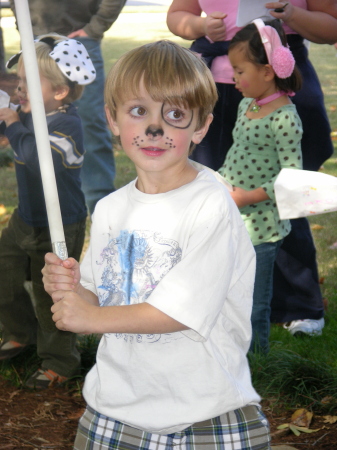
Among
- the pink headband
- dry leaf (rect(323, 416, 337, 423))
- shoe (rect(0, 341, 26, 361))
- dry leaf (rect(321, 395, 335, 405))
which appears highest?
the pink headband

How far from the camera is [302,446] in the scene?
3.05 meters

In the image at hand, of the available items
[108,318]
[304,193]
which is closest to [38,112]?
[108,318]

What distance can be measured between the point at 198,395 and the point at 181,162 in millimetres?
605

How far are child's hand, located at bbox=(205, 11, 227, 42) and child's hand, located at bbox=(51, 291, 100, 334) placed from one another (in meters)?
2.21

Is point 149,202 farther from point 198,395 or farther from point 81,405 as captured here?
point 81,405

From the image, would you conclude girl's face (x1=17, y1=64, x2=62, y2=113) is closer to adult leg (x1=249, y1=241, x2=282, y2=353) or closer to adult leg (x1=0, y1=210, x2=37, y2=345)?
adult leg (x1=0, y1=210, x2=37, y2=345)

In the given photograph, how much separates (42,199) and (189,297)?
1.91 metres

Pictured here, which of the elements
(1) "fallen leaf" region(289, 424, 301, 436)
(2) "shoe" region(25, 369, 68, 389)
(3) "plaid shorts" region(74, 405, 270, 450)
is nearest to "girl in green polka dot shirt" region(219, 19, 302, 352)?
(1) "fallen leaf" region(289, 424, 301, 436)

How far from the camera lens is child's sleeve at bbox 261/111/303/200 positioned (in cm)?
330

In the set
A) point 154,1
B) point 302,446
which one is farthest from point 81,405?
point 154,1

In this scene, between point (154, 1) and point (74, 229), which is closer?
point (74, 229)

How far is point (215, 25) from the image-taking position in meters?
3.61

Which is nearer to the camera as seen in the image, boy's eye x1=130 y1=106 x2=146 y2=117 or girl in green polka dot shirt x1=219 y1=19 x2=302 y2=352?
boy's eye x1=130 y1=106 x2=146 y2=117

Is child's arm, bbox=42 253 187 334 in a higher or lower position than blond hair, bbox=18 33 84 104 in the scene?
higher
